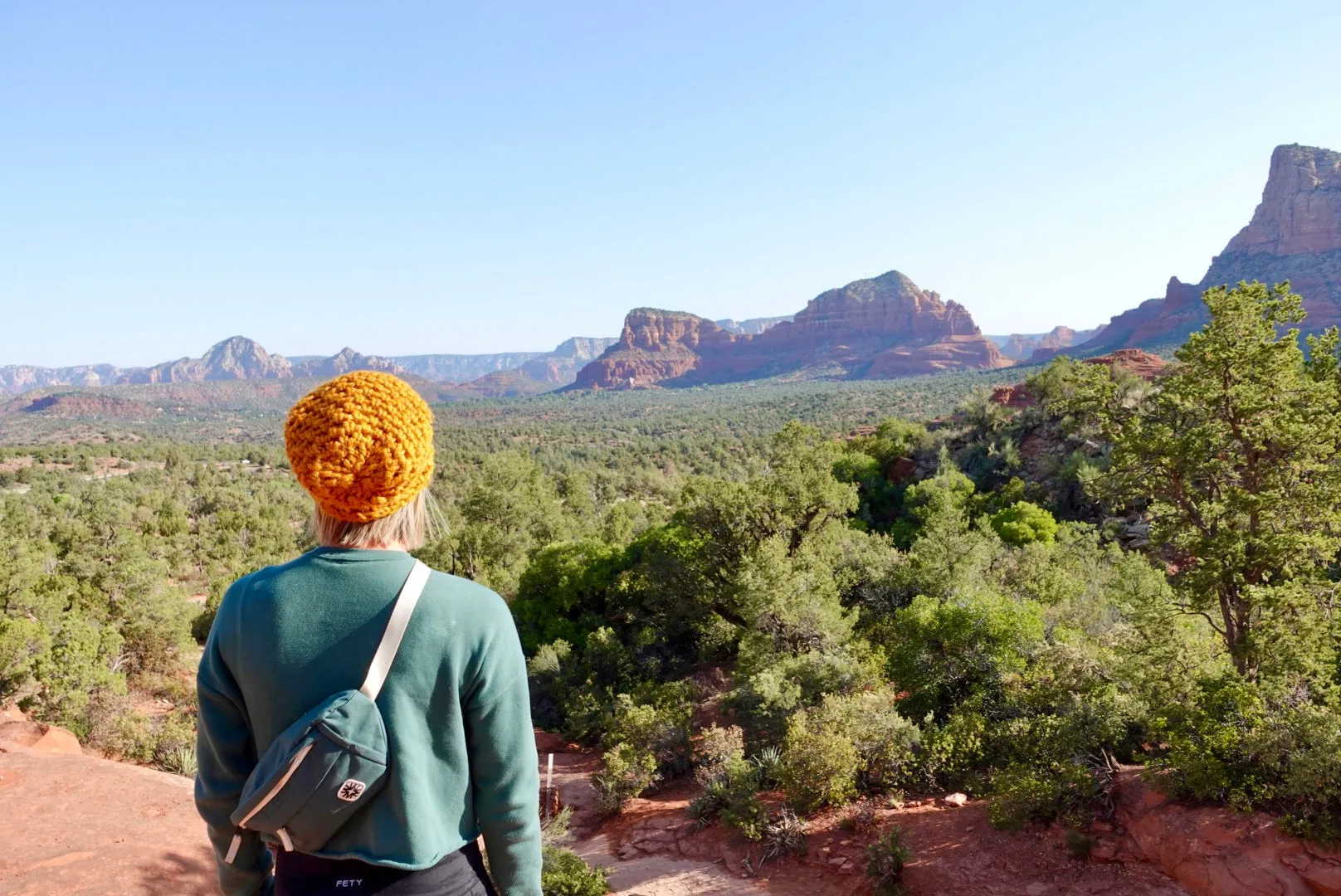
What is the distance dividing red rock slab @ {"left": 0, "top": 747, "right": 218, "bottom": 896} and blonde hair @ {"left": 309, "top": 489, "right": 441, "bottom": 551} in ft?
22.5

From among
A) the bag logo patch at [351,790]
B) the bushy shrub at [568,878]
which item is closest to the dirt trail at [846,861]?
the bushy shrub at [568,878]

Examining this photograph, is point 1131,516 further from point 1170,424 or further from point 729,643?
point 1170,424

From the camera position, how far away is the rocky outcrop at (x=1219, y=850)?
19.8ft

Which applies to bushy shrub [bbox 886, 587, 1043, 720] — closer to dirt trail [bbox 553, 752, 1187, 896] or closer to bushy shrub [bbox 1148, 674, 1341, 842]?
dirt trail [bbox 553, 752, 1187, 896]

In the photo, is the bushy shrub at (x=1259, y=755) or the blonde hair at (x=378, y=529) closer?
the blonde hair at (x=378, y=529)

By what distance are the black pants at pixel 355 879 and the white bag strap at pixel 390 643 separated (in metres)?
0.48

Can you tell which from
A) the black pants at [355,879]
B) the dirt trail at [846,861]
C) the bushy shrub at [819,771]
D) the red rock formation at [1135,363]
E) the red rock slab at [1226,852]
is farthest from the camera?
the red rock formation at [1135,363]

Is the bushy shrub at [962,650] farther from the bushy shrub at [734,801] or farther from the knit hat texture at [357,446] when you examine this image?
the knit hat texture at [357,446]

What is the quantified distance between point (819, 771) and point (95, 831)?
829 cm

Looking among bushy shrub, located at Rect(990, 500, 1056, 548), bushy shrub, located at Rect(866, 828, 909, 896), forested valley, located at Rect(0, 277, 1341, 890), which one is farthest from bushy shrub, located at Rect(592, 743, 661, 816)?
bushy shrub, located at Rect(990, 500, 1056, 548)

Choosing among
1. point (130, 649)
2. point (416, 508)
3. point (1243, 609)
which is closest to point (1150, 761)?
point (1243, 609)

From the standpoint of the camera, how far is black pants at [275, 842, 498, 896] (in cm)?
172

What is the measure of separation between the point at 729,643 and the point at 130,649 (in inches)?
626

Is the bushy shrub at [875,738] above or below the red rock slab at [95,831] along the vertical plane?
below
